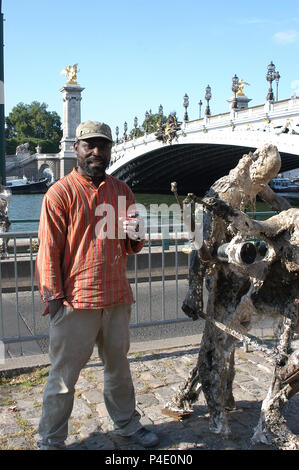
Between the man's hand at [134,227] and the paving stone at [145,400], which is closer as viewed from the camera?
the man's hand at [134,227]

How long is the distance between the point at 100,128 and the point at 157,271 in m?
4.61

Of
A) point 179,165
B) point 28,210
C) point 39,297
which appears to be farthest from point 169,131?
point 39,297

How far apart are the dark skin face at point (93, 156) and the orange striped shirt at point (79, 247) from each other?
4cm

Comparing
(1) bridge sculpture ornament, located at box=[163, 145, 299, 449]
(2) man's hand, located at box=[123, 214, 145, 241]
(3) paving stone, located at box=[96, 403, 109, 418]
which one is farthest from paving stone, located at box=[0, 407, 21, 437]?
(2) man's hand, located at box=[123, 214, 145, 241]

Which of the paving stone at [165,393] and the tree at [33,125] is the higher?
the tree at [33,125]

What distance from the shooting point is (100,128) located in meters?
2.66

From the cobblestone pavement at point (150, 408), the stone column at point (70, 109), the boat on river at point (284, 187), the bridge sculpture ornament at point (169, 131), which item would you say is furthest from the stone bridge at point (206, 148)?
the cobblestone pavement at point (150, 408)

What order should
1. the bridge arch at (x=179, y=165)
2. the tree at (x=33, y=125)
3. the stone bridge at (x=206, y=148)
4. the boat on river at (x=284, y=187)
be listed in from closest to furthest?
the stone bridge at (x=206, y=148)
the bridge arch at (x=179, y=165)
the boat on river at (x=284, y=187)
the tree at (x=33, y=125)

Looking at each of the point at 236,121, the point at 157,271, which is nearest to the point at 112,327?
the point at 157,271

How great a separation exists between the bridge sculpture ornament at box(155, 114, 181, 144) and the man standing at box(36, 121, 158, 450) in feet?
88.3

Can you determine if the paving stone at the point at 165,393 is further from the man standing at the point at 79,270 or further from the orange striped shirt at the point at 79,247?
the orange striped shirt at the point at 79,247

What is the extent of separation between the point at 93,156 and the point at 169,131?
27910 millimetres

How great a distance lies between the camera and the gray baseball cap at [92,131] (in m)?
2.63

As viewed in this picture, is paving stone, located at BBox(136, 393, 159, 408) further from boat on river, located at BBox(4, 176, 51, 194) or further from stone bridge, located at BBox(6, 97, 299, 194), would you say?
boat on river, located at BBox(4, 176, 51, 194)
